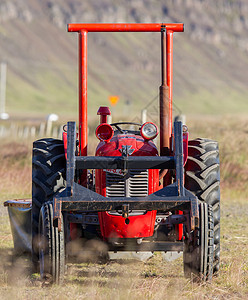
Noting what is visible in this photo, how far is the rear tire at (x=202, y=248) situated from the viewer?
6426mm

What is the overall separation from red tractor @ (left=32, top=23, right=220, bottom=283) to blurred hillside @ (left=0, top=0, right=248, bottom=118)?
96.7m

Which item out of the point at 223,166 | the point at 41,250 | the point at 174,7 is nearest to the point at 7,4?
the point at 174,7

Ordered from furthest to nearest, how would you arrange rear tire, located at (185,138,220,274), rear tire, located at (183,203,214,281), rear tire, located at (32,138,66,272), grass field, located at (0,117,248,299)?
rear tire, located at (32,138,66,272) → rear tire, located at (185,138,220,274) → rear tire, located at (183,203,214,281) → grass field, located at (0,117,248,299)

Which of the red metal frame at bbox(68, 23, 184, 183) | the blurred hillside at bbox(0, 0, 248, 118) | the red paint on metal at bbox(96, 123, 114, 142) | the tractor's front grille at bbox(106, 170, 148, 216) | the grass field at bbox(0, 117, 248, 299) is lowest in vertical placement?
the grass field at bbox(0, 117, 248, 299)

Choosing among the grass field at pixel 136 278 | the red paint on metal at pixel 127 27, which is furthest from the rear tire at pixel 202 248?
the red paint on metal at pixel 127 27

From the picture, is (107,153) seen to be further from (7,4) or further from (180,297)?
(7,4)

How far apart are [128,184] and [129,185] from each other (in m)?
0.02

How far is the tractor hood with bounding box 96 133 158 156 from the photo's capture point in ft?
22.9

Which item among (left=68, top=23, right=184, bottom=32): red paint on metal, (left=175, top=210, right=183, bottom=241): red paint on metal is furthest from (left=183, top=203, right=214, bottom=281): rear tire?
(left=68, top=23, right=184, bottom=32): red paint on metal

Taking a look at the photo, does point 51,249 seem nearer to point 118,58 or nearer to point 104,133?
point 104,133

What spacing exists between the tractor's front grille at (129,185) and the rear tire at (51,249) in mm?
698

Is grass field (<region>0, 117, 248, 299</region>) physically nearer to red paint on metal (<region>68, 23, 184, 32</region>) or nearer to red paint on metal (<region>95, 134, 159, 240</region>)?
red paint on metal (<region>95, 134, 159, 240</region>)

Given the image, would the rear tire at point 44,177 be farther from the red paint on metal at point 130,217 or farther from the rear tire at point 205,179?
the rear tire at point 205,179

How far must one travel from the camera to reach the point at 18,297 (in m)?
6.12
